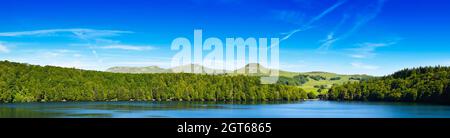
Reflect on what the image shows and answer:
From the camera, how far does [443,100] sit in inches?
6708
